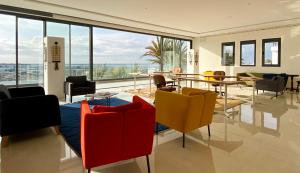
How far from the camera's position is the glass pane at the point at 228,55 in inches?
444

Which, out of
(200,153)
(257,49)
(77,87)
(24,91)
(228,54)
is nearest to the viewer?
(200,153)

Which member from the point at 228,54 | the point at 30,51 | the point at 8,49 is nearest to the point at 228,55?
the point at 228,54

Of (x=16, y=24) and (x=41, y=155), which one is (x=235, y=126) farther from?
(x=16, y=24)

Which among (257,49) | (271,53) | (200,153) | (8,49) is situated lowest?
(200,153)

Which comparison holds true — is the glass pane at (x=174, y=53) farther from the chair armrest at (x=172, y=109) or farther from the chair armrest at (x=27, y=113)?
the chair armrest at (x=27, y=113)

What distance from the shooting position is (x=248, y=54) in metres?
10.6

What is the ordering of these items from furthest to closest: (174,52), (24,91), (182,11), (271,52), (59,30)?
1. (174,52)
2. (271,52)
3. (59,30)
4. (182,11)
5. (24,91)

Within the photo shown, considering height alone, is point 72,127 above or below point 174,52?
below

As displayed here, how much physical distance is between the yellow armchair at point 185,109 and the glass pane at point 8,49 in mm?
5703

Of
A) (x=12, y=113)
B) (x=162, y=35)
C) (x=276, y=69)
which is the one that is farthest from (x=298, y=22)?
(x=12, y=113)

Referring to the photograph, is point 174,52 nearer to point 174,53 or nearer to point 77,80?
point 174,53

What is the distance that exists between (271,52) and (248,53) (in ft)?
3.73

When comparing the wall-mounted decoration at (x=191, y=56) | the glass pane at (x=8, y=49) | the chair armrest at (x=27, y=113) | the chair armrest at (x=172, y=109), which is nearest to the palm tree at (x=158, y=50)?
the wall-mounted decoration at (x=191, y=56)

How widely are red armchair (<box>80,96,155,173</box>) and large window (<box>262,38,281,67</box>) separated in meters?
9.58
